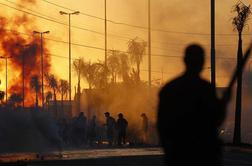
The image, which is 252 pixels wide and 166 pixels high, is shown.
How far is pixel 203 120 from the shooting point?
7004 millimetres

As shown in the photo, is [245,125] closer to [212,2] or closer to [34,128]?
[34,128]

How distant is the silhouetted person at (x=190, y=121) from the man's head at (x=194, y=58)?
15cm

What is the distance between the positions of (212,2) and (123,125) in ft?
22.4

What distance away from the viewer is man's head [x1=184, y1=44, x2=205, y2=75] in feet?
24.1

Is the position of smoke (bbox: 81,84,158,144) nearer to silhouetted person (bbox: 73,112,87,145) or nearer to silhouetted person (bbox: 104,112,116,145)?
silhouetted person (bbox: 73,112,87,145)

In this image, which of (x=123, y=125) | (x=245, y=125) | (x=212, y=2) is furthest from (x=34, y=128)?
(x=245, y=125)

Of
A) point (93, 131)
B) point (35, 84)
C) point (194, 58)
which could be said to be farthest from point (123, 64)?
point (194, 58)

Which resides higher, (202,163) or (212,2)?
(212,2)

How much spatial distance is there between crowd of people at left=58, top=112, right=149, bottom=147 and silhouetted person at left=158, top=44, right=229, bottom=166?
30451mm

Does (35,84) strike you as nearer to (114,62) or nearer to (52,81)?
(52,81)

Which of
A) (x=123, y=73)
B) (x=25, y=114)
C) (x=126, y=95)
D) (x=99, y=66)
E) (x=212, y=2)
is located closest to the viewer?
(x=212, y=2)

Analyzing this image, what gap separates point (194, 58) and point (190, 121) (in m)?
0.65

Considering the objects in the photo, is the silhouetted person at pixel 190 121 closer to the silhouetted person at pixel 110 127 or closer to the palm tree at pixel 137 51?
the silhouetted person at pixel 110 127

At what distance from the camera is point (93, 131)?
4131 centimetres
